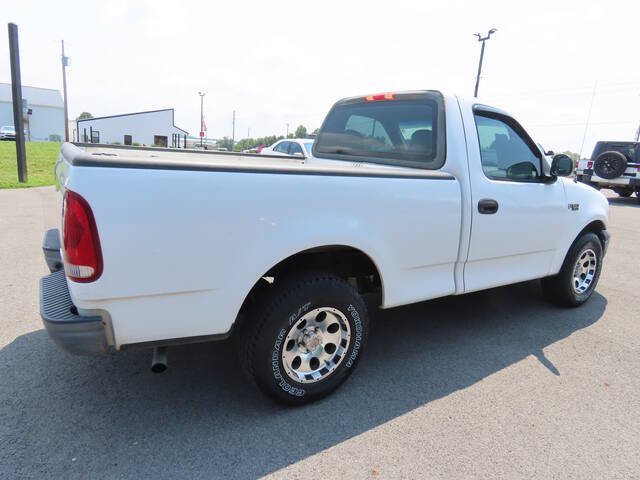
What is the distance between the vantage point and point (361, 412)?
2.63m

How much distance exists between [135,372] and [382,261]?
5.93 feet

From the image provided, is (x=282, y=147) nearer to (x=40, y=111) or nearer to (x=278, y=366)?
(x=278, y=366)

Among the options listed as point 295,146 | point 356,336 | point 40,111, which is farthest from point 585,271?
point 40,111

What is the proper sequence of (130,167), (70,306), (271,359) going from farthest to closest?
(271,359)
(70,306)
(130,167)

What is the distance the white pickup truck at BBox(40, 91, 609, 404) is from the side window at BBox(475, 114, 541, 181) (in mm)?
15

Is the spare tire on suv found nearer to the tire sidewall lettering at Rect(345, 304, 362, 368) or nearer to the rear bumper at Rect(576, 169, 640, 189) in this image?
the rear bumper at Rect(576, 169, 640, 189)

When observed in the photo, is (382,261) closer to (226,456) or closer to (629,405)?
(226,456)

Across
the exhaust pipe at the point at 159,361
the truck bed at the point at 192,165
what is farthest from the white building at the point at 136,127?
the exhaust pipe at the point at 159,361

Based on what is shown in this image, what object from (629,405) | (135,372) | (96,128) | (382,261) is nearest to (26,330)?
(135,372)

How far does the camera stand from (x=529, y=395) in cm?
287

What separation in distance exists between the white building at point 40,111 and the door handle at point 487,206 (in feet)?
257

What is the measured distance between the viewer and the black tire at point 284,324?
2.40m

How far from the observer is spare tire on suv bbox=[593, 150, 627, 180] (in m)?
13.7

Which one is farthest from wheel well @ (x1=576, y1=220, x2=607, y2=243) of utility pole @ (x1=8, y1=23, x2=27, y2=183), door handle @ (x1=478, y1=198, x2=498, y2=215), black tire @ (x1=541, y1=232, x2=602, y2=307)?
utility pole @ (x1=8, y1=23, x2=27, y2=183)
